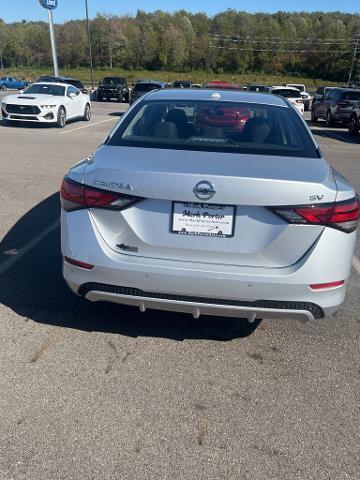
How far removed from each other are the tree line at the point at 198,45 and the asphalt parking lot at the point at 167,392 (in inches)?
4419

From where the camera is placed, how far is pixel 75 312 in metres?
3.62

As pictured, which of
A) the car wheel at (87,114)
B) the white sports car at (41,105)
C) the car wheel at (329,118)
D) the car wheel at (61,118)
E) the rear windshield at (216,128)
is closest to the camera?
the rear windshield at (216,128)

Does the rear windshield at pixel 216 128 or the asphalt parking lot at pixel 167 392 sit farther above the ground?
the rear windshield at pixel 216 128

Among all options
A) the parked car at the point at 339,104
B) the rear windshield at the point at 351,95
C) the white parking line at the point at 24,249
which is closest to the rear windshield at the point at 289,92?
the parked car at the point at 339,104

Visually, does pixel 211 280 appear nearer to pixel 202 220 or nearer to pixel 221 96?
pixel 202 220

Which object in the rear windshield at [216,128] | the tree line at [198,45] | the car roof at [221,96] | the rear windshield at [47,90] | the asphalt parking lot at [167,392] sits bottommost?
the tree line at [198,45]

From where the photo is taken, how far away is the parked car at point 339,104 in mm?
20469

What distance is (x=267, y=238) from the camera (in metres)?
2.68

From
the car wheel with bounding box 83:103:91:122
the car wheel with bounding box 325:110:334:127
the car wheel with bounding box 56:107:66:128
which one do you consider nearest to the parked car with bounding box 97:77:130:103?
the car wheel with bounding box 83:103:91:122

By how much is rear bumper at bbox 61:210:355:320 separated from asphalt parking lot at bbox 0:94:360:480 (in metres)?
0.44

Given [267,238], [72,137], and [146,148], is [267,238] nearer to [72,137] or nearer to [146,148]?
[146,148]

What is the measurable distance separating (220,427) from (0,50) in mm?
124174

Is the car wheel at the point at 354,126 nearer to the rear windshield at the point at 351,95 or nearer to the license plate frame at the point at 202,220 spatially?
the rear windshield at the point at 351,95

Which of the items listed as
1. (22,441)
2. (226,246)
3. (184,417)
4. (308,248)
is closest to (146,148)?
(226,246)
